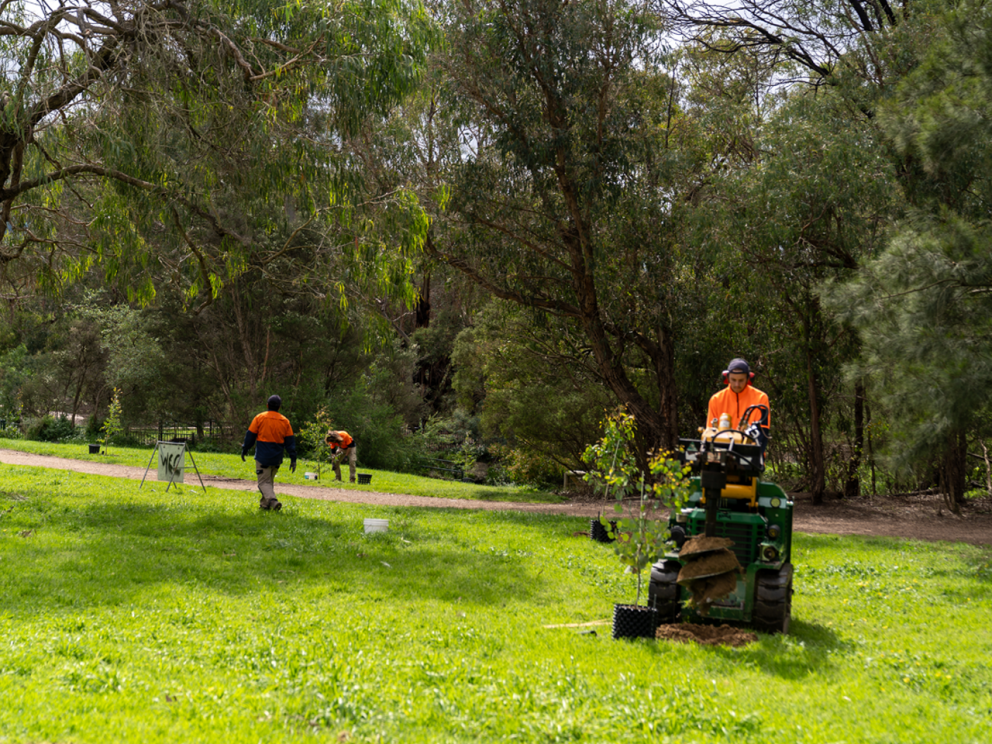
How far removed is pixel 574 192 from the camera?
17.7m

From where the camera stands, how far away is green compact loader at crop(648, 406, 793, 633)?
6.48m

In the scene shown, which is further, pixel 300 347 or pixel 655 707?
pixel 300 347

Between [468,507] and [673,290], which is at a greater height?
[673,290]

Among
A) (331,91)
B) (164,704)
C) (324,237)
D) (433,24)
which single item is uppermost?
(433,24)

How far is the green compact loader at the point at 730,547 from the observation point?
21.2 feet

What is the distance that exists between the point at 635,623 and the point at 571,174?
1271 centimetres

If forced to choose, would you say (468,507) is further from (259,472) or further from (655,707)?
(655,707)

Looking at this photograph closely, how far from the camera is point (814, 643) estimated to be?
21.6 feet

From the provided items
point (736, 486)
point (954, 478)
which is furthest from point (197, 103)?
point (954, 478)

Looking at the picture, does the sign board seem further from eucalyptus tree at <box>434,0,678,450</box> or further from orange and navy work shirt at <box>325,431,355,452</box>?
eucalyptus tree at <box>434,0,678,450</box>

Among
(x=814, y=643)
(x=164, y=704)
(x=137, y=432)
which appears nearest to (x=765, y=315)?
(x=814, y=643)

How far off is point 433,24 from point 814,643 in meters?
10.0

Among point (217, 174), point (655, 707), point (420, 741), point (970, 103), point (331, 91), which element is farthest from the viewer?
point (217, 174)

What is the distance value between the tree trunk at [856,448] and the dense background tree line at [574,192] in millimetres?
101
